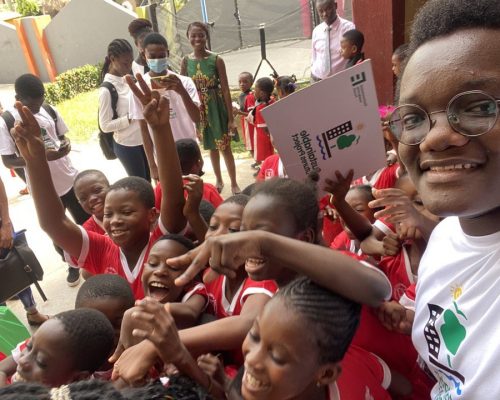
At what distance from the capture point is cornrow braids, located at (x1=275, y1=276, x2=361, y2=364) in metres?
1.17

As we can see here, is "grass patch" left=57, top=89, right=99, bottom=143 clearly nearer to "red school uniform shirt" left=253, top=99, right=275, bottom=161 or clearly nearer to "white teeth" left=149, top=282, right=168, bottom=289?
"red school uniform shirt" left=253, top=99, right=275, bottom=161

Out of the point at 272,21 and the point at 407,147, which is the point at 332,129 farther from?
the point at 272,21

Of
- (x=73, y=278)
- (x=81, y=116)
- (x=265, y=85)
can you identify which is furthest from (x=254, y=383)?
(x=81, y=116)

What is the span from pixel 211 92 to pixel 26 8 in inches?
659

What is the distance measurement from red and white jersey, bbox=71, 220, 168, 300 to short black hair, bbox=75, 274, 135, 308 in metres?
0.17

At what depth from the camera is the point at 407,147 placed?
1054mm

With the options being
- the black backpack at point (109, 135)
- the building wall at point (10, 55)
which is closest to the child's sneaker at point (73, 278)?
the black backpack at point (109, 135)

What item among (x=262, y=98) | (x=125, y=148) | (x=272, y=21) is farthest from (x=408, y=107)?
(x=272, y=21)

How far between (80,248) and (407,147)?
177cm

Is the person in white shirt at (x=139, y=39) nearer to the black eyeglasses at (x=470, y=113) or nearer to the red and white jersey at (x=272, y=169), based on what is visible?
the red and white jersey at (x=272, y=169)

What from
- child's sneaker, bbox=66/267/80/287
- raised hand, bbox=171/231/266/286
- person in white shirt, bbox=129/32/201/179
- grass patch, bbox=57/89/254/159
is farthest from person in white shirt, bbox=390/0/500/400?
grass patch, bbox=57/89/254/159

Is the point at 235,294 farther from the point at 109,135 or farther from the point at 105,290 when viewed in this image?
the point at 109,135

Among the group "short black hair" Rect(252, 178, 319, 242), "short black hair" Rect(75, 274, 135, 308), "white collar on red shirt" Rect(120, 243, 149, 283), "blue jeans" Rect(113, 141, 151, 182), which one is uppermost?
"short black hair" Rect(252, 178, 319, 242)

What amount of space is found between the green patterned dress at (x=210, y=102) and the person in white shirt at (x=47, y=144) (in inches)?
62.5
